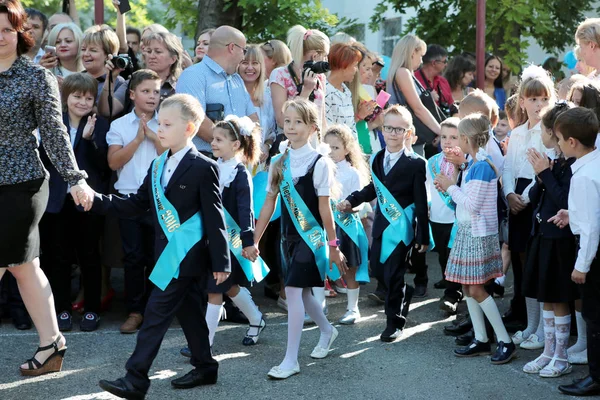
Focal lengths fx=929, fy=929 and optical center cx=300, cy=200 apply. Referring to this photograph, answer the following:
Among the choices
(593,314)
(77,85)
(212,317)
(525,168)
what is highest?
(77,85)

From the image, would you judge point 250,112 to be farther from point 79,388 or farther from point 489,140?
point 79,388

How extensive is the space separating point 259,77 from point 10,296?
2708 millimetres

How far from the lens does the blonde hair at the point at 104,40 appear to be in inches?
285

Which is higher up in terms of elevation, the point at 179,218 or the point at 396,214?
the point at 179,218

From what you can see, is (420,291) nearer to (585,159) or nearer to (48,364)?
(585,159)

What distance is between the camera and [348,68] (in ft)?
25.6

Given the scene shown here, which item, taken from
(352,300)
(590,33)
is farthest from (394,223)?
(590,33)

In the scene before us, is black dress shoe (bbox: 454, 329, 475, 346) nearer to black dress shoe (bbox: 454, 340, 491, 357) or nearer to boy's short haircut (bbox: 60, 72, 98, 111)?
black dress shoe (bbox: 454, 340, 491, 357)

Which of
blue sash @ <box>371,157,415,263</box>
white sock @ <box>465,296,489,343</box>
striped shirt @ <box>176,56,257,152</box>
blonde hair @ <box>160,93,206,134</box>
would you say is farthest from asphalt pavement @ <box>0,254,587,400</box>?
striped shirt @ <box>176,56,257,152</box>

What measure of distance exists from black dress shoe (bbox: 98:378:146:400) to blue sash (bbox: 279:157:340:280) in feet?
4.84

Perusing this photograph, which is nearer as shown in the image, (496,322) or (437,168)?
(496,322)

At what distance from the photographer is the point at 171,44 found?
7344 mm

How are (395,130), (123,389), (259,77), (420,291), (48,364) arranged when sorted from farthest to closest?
(259,77) → (420,291) → (395,130) → (48,364) → (123,389)

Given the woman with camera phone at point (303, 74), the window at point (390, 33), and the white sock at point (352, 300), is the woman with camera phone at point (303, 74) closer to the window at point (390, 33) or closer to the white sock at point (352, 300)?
the white sock at point (352, 300)
